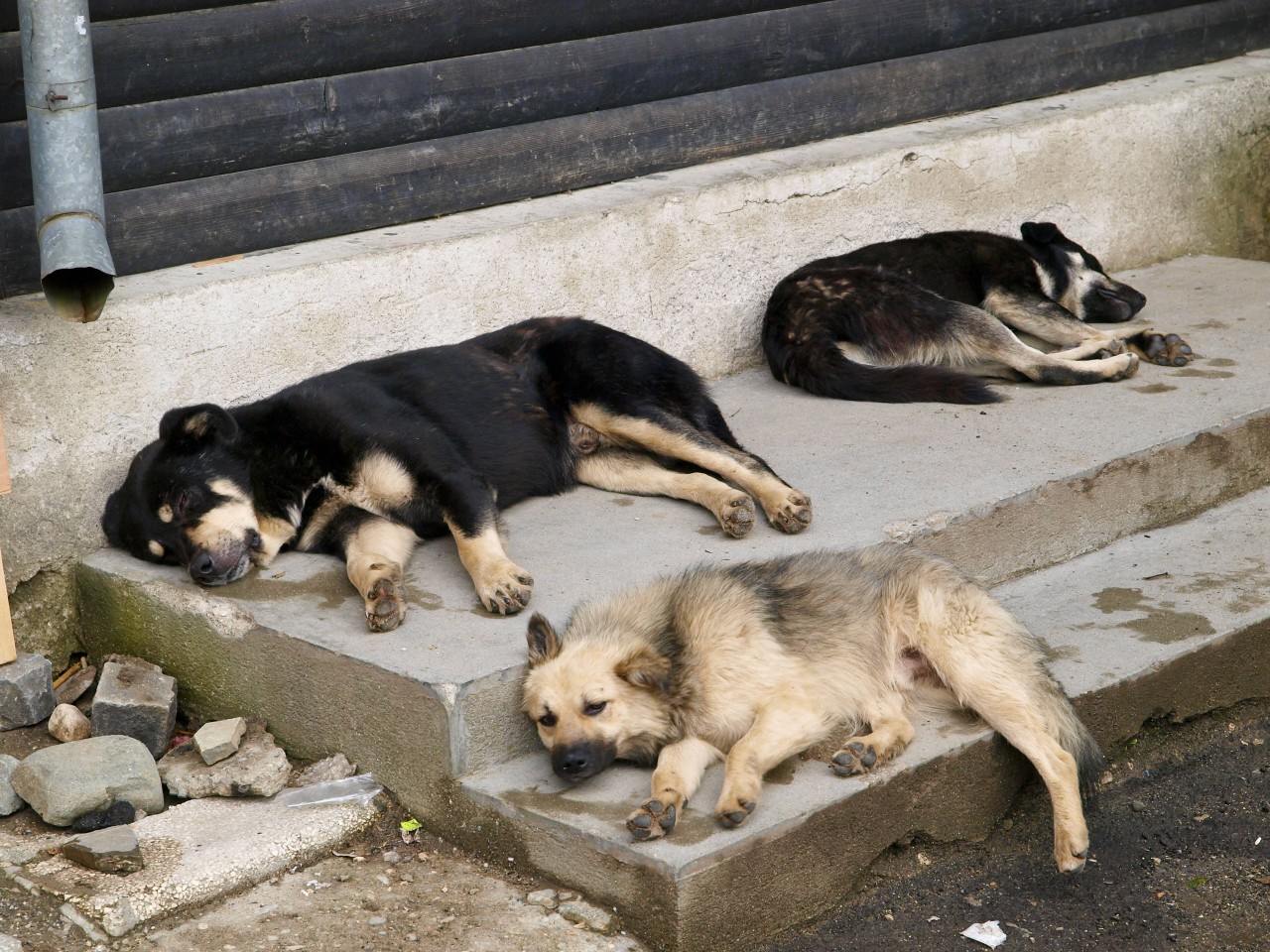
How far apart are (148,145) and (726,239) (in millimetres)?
2486

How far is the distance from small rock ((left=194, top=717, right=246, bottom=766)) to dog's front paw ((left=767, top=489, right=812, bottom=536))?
5.87 ft

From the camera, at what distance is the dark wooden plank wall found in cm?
494

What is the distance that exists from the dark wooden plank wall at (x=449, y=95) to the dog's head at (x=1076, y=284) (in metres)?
0.90

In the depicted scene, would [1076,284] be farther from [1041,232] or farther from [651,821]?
[651,821]

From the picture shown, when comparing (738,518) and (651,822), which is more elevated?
(738,518)

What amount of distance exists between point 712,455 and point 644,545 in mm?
530

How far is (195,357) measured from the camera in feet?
16.0

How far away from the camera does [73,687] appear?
4.65m

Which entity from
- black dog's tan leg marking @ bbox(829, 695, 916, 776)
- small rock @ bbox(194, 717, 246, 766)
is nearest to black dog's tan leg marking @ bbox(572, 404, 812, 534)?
black dog's tan leg marking @ bbox(829, 695, 916, 776)

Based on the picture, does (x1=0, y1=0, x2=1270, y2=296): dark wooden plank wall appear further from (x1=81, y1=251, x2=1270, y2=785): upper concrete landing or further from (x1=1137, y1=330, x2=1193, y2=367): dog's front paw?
(x1=1137, y1=330, x2=1193, y2=367): dog's front paw

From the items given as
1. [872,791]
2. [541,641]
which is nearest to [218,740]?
[541,641]

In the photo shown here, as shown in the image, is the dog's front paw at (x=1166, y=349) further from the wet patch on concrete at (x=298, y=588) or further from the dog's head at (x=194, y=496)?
the dog's head at (x=194, y=496)

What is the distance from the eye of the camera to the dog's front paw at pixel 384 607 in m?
4.04

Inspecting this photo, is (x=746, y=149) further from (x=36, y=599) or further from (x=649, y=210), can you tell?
(x=36, y=599)
